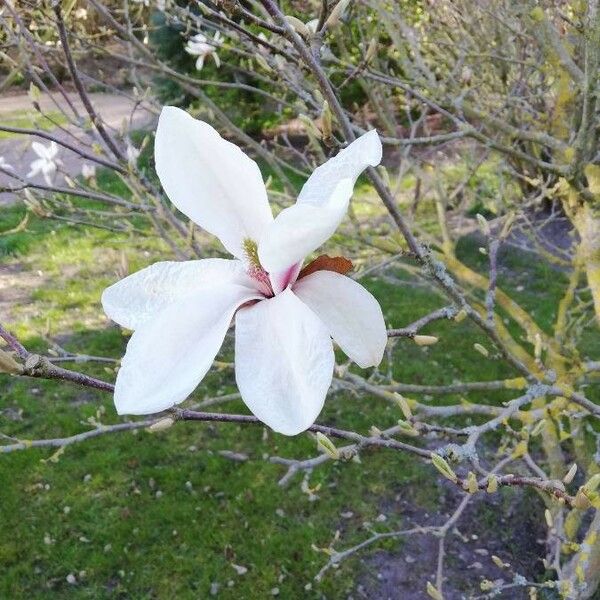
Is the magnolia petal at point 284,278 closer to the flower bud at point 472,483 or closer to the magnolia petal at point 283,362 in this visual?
the magnolia petal at point 283,362

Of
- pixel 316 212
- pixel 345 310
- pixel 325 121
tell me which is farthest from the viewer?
pixel 325 121

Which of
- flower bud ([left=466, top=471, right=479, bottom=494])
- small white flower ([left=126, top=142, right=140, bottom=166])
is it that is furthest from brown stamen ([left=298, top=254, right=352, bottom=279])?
small white flower ([left=126, top=142, right=140, bottom=166])

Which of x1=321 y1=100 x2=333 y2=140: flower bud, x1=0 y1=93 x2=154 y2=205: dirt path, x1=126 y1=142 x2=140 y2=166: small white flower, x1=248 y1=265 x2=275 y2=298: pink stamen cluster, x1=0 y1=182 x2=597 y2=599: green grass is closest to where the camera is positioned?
x1=248 y1=265 x2=275 y2=298: pink stamen cluster

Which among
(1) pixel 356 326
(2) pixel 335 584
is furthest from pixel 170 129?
(2) pixel 335 584

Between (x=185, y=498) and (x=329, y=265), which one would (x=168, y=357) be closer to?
(x=329, y=265)

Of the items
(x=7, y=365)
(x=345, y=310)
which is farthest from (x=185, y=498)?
(x=345, y=310)

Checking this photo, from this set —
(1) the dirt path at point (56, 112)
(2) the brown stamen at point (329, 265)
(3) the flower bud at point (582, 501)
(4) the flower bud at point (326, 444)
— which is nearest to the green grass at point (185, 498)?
(4) the flower bud at point (326, 444)

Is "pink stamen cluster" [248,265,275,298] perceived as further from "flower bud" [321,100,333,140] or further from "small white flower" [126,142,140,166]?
"small white flower" [126,142,140,166]
